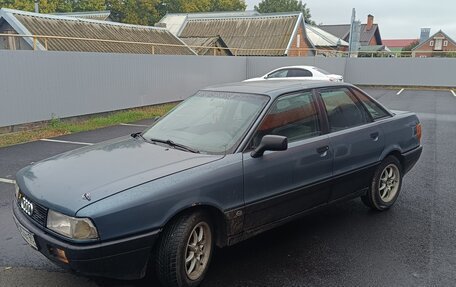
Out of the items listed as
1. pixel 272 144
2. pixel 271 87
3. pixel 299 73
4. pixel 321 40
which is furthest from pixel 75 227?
pixel 321 40

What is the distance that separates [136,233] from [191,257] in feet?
1.86

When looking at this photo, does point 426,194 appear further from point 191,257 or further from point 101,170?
point 101,170

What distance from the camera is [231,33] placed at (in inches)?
1359

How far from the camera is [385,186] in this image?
481 cm

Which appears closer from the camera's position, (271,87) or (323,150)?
(323,150)

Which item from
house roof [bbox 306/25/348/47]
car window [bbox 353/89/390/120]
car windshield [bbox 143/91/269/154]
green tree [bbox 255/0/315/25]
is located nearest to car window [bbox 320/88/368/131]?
car window [bbox 353/89/390/120]

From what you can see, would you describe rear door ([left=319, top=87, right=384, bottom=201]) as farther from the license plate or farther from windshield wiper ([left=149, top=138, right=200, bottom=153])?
the license plate

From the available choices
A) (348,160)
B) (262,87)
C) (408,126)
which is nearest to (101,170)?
(262,87)

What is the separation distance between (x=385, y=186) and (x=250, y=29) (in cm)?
3101

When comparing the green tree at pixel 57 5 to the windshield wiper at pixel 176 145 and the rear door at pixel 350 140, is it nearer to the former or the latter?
the windshield wiper at pixel 176 145

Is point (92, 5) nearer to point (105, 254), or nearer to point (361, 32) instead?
point (361, 32)

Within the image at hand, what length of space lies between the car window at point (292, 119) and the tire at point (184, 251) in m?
0.87

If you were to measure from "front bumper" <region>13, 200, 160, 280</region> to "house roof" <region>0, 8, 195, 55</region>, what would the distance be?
473 inches

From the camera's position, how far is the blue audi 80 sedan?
2703 millimetres
